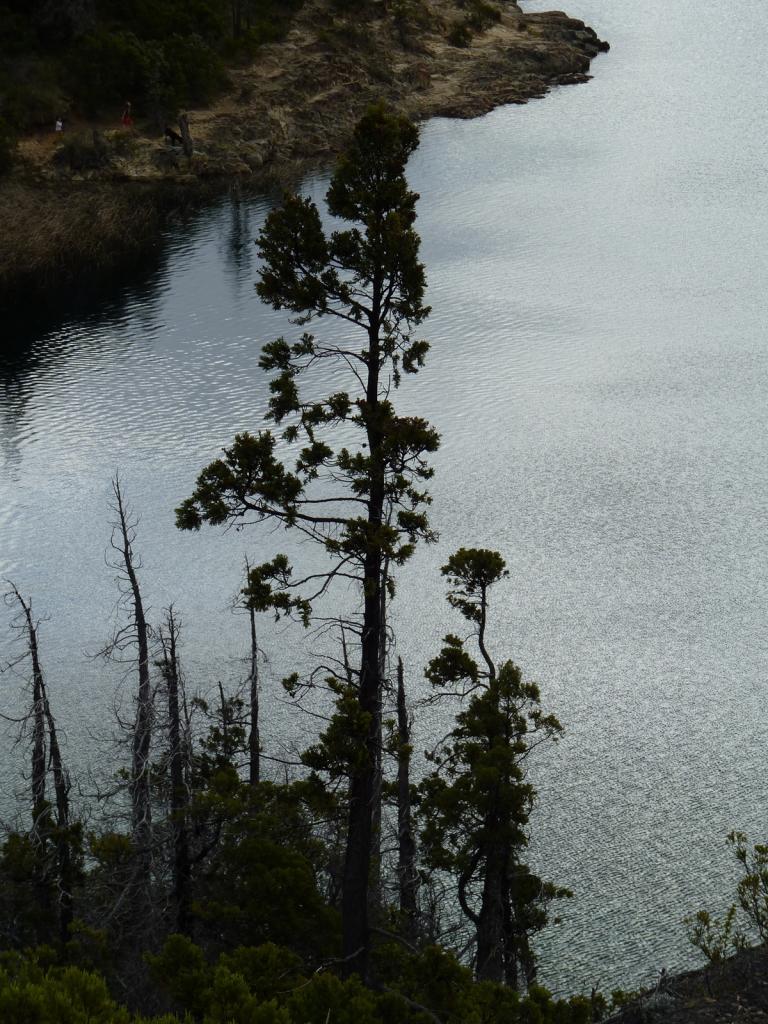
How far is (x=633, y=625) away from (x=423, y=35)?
62221mm

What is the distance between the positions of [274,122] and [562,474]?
39.7 metres

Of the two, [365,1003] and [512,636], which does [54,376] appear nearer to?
[512,636]

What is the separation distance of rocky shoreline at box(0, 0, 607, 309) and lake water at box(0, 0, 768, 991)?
374cm

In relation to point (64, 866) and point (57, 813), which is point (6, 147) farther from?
point (64, 866)

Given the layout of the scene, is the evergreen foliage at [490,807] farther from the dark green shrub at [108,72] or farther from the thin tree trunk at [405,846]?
the dark green shrub at [108,72]

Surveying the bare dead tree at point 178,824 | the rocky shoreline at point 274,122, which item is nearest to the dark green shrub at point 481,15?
the rocky shoreline at point 274,122

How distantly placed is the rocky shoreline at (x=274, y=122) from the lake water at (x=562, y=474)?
374cm

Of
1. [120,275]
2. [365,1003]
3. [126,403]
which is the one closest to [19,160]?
[120,275]

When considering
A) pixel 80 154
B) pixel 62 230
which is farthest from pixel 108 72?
pixel 62 230

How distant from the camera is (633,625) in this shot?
97.5 feet

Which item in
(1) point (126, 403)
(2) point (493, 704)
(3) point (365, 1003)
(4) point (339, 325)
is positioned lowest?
(3) point (365, 1003)

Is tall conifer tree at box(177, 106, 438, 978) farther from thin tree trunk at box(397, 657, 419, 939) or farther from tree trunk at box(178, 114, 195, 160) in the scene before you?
tree trunk at box(178, 114, 195, 160)

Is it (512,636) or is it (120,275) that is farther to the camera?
(120,275)

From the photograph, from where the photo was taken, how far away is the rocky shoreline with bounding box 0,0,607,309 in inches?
2186
